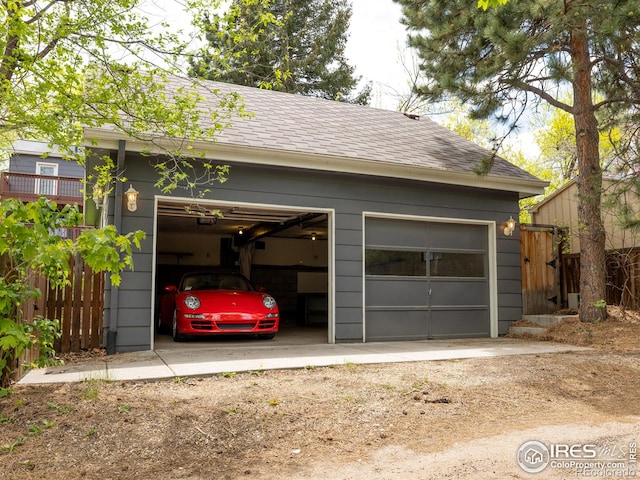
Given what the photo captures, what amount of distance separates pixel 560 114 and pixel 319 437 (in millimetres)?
20125

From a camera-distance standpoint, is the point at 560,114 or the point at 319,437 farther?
the point at 560,114

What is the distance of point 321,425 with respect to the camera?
374cm

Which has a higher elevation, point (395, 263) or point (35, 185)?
point (35, 185)

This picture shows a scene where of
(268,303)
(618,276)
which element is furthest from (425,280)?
(618,276)

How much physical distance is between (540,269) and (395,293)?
3370mm

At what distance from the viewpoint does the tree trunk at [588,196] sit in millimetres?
8391

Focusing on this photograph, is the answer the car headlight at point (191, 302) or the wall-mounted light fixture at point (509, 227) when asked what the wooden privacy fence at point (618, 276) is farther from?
the car headlight at point (191, 302)

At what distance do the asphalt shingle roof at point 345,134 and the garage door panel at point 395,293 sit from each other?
1998 mm

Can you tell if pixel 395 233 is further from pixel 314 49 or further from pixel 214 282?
pixel 314 49

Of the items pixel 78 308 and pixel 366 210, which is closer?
pixel 78 308

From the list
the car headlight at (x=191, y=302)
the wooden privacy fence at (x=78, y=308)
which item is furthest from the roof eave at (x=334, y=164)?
the car headlight at (x=191, y=302)

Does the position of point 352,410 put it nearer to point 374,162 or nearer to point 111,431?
point 111,431

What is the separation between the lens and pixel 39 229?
3576 millimetres

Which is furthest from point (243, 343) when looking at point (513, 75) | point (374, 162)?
point (513, 75)
